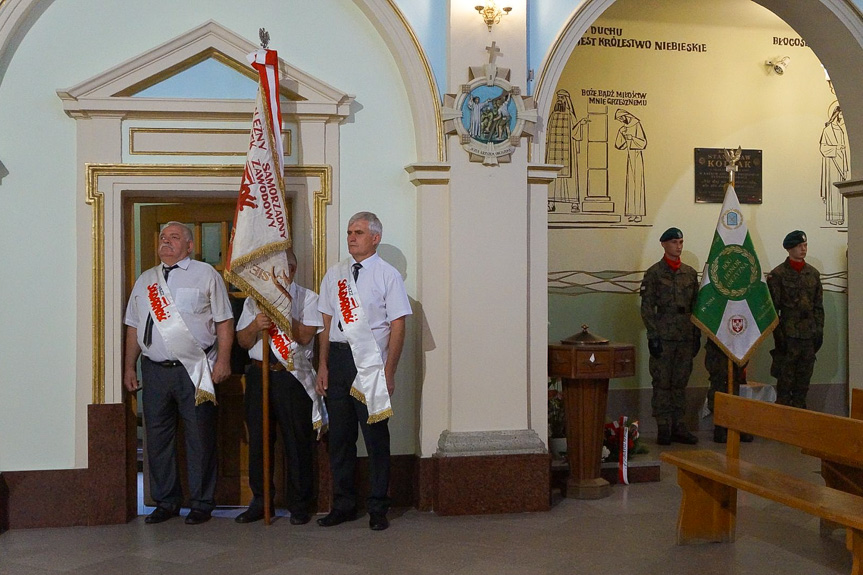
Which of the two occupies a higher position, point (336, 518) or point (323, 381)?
point (323, 381)

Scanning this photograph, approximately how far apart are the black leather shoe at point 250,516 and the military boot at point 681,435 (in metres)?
4.00

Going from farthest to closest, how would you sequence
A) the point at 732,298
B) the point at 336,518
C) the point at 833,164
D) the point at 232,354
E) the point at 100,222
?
1. the point at 833,164
2. the point at 732,298
3. the point at 232,354
4. the point at 100,222
5. the point at 336,518

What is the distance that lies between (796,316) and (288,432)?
5.05 m

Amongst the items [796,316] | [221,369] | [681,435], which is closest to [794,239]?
[796,316]

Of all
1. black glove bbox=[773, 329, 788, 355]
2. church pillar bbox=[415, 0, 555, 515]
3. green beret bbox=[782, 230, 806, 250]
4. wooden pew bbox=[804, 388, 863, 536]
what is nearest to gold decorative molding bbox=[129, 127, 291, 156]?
church pillar bbox=[415, 0, 555, 515]

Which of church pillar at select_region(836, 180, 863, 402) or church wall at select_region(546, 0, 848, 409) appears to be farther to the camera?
church wall at select_region(546, 0, 848, 409)

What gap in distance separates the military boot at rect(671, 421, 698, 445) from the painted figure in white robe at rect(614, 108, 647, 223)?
6.19ft

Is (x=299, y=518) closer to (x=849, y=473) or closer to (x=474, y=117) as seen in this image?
(x=474, y=117)

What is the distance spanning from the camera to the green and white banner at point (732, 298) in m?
7.52

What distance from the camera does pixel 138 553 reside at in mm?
4789

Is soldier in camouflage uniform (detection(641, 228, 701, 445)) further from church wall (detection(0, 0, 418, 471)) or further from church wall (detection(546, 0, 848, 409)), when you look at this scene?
church wall (detection(0, 0, 418, 471))

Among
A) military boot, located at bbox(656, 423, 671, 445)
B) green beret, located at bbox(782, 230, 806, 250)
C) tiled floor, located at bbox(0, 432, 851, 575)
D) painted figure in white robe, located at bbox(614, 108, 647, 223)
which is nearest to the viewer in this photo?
tiled floor, located at bbox(0, 432, 851, 575)

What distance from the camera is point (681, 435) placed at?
318 inches

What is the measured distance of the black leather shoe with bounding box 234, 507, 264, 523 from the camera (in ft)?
17.7
